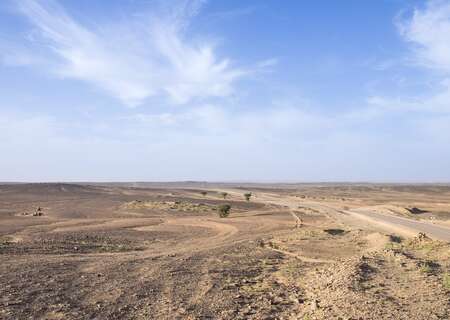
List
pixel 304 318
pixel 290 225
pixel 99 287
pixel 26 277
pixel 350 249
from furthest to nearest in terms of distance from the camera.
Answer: pixel 290 225
pixel 350 249
pixel 26 277
pixel 99 287
pixel 304 318

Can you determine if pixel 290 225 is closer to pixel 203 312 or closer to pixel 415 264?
pixel 415 264

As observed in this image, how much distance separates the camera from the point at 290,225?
3969 centimetres

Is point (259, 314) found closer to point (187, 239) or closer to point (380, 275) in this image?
point (380, 275)

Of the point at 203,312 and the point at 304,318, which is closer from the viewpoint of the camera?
the point at 304,318

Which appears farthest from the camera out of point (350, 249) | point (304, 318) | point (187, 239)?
point (187, 239)

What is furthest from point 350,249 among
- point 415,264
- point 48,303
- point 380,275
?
point 48,303

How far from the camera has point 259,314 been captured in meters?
11.4

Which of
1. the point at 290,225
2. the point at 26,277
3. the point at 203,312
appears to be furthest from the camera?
the point at 290,225

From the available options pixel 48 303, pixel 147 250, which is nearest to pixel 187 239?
pixel 147 250

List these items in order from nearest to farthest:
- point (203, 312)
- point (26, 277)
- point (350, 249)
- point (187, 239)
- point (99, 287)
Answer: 1. point (203, 312)
2. point (99, 287)
3. point (26, 277)
4. point (350, 249)
5. point (187, 239)

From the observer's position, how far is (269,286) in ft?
48.2

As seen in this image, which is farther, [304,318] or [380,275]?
[380,275]

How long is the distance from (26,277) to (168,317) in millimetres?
6208

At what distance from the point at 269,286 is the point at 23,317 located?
6670 mm
